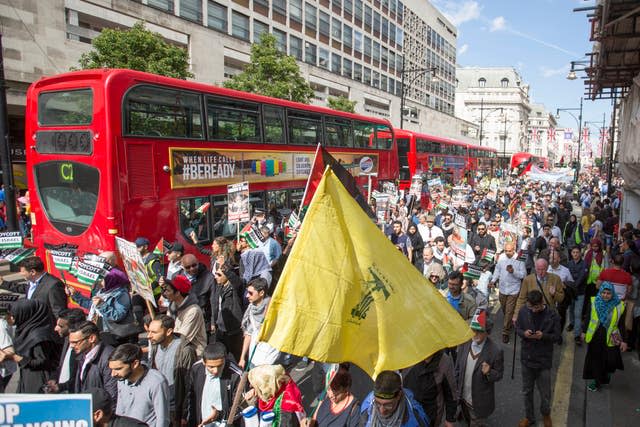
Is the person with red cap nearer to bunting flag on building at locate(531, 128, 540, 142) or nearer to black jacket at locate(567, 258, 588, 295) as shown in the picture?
black jacket at locate(567, 258, 588, 295)

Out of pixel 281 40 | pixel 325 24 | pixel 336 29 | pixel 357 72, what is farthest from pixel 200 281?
pixel 357 72

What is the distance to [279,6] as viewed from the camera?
3247cm

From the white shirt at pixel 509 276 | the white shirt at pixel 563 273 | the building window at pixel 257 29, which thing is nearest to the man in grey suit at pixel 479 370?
the white shirt at pixel 509 276

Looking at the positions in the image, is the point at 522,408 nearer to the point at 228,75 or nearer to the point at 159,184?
the point at 159,184

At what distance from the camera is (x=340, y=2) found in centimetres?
4059

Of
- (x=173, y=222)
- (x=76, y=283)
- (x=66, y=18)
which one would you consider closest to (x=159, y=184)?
(x=173, y=222)

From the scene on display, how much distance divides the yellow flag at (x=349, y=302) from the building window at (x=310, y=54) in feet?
114

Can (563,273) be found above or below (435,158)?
below

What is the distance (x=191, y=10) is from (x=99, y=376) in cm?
2482

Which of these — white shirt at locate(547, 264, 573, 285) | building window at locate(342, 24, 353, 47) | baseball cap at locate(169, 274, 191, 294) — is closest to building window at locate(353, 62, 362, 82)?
building window at locate(342, 24, 353, 47)

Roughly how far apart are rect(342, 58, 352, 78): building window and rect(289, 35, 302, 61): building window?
7466 millimetres

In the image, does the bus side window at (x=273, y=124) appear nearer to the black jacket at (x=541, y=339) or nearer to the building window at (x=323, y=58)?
the black jacket at (x=541, y=339)

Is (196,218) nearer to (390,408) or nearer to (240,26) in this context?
(390,408)

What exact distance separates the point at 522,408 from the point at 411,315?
3223 mm
